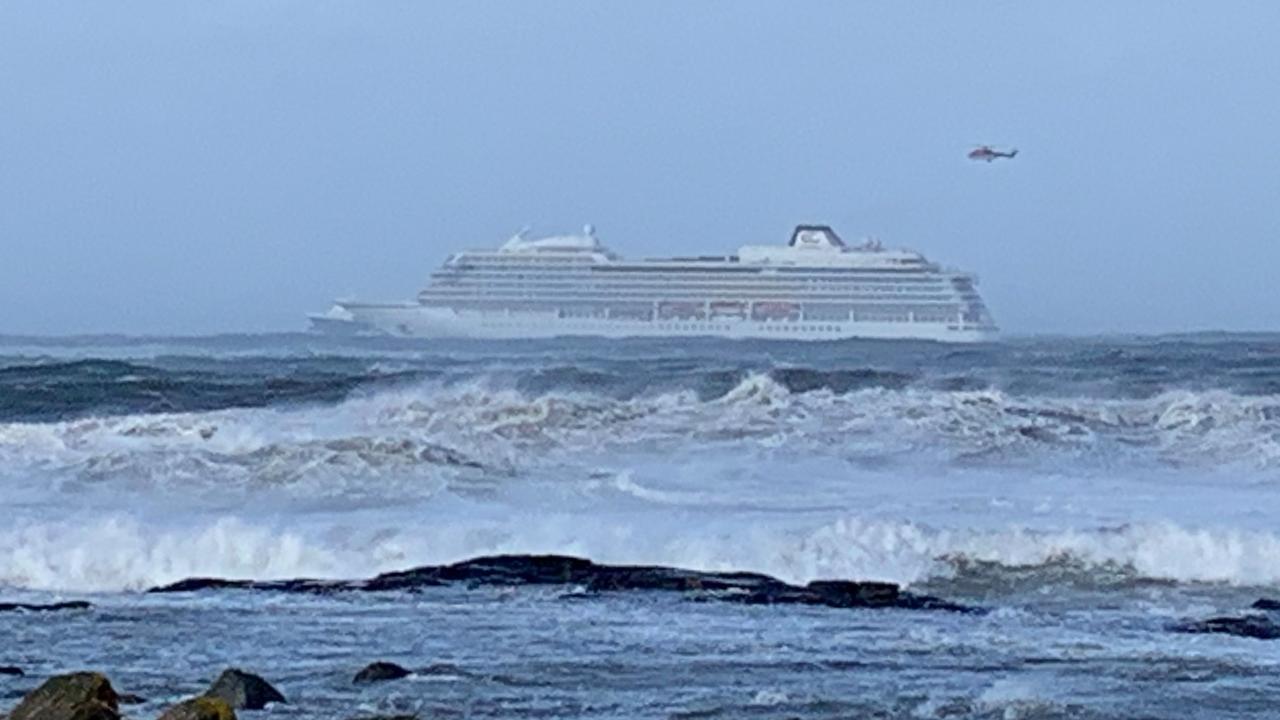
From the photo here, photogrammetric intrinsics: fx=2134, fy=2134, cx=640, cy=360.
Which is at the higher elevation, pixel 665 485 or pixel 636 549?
pixel 665 485

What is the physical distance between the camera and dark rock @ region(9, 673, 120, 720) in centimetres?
779

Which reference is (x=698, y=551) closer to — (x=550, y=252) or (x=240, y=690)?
(x=240, y=690)

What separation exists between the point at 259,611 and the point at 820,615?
11.1 feet

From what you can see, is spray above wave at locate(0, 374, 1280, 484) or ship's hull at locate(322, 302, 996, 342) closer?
spray above wave at locate(0, 374, 1280, 484)

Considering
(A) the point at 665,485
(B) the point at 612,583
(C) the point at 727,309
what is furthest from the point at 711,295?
(B) the point at 612,583

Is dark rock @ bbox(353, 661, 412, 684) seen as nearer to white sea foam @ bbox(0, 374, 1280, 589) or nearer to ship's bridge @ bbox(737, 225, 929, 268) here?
white sea foam @ bbox(0, 374, 1280, 589)

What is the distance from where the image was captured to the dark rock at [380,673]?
10117 mm

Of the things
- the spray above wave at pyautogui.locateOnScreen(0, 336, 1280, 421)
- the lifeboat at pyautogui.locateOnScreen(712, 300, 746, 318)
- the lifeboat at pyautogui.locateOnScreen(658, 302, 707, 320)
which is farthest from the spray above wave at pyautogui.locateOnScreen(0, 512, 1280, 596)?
the lifeboat at pyautogui.locateOnScreen(712, 300, 746, 318)

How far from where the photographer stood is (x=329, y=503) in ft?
63.1

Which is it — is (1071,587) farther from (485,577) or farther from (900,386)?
(900,386)

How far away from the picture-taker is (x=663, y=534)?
55.8 ft

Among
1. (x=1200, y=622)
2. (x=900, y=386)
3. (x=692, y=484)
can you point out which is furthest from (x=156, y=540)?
(x=900, y=386)

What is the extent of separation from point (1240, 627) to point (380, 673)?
4.90 m

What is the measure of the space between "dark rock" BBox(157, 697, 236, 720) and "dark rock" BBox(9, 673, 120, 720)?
250mm
